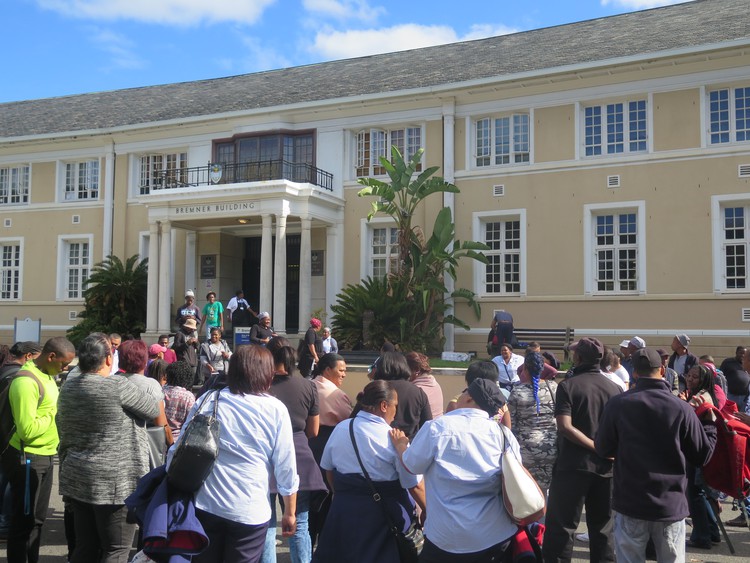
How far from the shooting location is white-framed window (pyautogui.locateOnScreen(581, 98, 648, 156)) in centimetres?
1995

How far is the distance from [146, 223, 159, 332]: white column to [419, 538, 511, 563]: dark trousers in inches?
788

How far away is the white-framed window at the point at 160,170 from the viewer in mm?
24828

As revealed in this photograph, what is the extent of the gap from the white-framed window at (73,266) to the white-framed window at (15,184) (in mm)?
2569

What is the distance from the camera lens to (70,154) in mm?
27031

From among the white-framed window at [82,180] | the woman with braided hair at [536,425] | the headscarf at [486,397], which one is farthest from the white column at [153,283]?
the headscarf at [486,397]

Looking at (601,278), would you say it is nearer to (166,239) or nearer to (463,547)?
(166,239)

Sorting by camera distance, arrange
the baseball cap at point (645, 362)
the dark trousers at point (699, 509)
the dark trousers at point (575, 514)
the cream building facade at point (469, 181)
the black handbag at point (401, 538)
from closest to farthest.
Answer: the black handbag at point (401, 538) → the baseball cap at point (645, 362) → the dark trousers at point (575, 514) → the dark trousers at point (699, 509) → the cream building facade at point (469, 181)

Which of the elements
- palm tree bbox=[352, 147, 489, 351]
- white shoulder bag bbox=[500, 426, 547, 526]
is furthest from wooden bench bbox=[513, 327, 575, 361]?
white shoulder bag bbox=[500, 426, 547, 526]

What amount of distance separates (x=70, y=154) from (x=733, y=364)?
23667 millimetres

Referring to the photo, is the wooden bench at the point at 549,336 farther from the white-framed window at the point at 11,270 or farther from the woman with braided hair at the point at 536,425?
the white-framed window at the point at 11,270

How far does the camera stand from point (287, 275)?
2473 cm

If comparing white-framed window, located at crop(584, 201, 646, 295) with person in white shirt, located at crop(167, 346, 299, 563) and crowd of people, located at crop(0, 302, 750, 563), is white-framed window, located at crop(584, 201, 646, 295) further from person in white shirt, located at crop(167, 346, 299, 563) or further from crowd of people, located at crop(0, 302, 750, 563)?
person in white shirt, located at crop(167, 346, 299, 563)

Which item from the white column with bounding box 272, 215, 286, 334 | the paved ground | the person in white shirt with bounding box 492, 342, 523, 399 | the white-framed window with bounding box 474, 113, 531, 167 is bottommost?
the paved ground

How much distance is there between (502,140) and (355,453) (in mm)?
18242
